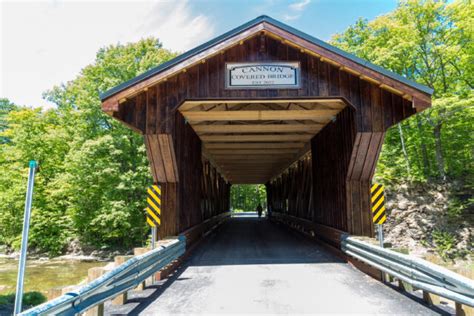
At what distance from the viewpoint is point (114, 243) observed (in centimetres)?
2245

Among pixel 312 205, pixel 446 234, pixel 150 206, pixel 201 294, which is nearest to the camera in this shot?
pixel 201 294

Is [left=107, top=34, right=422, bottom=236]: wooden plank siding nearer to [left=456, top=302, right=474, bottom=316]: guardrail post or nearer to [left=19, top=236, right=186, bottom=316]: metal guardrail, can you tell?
[left=19, top=236, right=186, bottom=316]: metal guardrail

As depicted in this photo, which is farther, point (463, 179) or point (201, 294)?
point (463, 179)

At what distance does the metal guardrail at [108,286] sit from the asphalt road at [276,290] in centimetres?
43

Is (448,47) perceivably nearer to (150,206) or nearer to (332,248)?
(332,248)

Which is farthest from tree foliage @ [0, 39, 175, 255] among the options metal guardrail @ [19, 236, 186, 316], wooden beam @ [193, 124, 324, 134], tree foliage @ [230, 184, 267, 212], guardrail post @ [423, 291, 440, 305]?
tree foliage @ [230, 184, 267, 212]

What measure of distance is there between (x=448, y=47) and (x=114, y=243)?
77.2ft

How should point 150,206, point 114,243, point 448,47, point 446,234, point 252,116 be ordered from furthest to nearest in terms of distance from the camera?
point 114,243 → point 448,47 → point 446,234 → point 252,116 → point 150,206

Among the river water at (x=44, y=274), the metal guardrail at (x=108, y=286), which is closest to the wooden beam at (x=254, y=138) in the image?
the metal guardrail at (x=108, y=286)

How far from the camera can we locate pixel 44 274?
57.9 feet

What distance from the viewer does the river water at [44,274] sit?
1541 cm

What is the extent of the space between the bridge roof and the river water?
1123 centimetres

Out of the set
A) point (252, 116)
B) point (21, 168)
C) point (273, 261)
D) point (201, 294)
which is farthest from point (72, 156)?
point (201, 294)

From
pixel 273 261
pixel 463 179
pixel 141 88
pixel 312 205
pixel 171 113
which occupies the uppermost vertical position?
pixel 141 88
